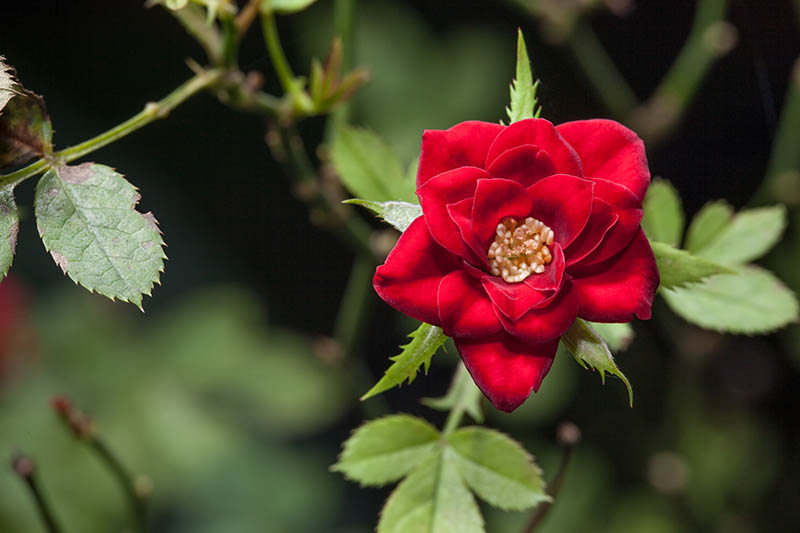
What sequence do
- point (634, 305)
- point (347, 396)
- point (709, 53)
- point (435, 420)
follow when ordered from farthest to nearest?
point (347, 396) < point (709, 53) < point (435, 420) < point (634, 305)

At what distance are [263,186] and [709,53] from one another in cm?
116

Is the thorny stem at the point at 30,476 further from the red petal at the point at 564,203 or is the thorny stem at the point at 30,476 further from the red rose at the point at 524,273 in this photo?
the red petal at the point at 564,203

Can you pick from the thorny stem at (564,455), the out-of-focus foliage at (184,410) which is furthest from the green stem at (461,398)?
the out-of-focus foliage at (184,410)

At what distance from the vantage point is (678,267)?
766mm

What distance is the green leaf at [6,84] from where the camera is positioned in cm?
74

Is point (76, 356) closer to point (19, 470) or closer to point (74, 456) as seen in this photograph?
point (74, 456)

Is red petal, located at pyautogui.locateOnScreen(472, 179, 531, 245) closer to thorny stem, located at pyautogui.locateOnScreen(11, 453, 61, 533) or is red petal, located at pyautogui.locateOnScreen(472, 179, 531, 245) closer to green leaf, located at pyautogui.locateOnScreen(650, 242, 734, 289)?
green leaf, located at pyautogui.locateOnScreen(650, 242, 734, 289)

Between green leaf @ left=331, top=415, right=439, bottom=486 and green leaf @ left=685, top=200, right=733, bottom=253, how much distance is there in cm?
47

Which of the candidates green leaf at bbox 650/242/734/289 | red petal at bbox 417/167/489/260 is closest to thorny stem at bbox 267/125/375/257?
red petal at bbox 417/167/489/260

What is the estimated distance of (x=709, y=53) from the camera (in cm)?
144

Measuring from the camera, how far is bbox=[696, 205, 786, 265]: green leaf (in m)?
1.07

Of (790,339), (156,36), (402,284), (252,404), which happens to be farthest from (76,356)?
(790,339)

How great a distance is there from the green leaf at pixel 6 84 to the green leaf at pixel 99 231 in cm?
9

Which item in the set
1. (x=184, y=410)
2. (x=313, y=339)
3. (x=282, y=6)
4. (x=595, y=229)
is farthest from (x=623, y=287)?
(x=313, y=339)
